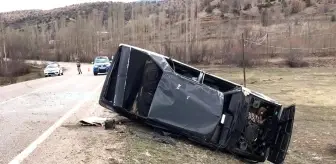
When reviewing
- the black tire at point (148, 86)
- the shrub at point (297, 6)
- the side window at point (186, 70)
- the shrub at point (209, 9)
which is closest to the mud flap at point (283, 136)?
the side window at point (186, 70)

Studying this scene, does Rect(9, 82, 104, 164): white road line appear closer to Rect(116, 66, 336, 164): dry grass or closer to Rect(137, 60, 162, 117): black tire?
Rect(116, 66, 336, 164): dry grass

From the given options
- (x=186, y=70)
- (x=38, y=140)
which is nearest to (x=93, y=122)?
(x=38, y=140)

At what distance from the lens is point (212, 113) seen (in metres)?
8.04

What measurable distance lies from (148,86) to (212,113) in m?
1.33

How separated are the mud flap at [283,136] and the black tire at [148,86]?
2419 mm

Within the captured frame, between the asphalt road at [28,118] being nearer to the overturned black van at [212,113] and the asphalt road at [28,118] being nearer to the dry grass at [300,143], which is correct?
the dry grass at [300,143]

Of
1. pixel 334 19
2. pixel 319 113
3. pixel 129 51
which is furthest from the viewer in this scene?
pixel 334 19

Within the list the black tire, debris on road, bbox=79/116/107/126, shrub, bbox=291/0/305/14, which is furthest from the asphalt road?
shrub, bbox=291/0/305/14

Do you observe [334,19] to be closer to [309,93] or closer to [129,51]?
[309,93]

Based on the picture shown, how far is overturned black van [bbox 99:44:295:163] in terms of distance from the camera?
8.05 metres

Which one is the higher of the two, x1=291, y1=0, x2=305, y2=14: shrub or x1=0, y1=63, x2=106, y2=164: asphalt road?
x1=291, y1=0, x2=305, y2=14: shrub

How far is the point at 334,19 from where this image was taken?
212 ft

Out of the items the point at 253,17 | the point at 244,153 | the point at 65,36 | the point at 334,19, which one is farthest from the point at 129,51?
the point at 65,36

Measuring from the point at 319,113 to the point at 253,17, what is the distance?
2589 inches
